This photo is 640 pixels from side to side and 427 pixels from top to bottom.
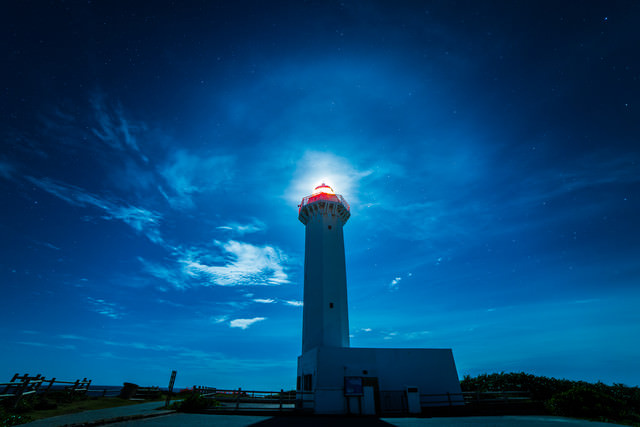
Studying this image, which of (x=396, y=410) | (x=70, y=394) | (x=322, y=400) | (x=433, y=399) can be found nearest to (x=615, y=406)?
(x=433, y=399)

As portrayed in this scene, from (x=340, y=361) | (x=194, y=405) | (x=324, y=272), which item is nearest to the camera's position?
(x=194, y=405)

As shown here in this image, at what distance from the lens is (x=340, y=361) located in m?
20.8

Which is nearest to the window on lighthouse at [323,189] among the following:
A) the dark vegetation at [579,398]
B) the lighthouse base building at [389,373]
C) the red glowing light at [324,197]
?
the red glowing light at [324,197]

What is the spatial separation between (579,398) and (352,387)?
11.8 meters

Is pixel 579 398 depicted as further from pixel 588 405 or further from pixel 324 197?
pixel 324 197

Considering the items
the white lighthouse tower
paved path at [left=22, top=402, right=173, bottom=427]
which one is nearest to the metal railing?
the white lighthouse tower

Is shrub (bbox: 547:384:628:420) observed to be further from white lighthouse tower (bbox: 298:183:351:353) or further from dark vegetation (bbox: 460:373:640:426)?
white lighthouse tower (bbox: 298:183:351:353)

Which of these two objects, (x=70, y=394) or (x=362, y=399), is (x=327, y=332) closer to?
(x=362, y=399)

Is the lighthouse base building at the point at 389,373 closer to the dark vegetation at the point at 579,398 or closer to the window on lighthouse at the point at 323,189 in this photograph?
the dark vegetation at the point at 579,398

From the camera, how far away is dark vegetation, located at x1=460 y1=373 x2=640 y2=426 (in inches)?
592

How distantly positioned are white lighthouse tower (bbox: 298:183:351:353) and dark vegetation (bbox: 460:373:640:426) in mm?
13362

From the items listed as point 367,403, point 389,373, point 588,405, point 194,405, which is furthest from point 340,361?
point 588,405

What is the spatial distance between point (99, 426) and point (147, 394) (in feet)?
79.5

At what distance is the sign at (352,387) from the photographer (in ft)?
56.3
